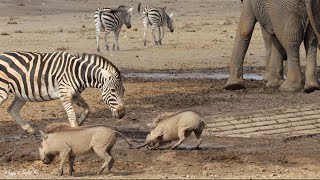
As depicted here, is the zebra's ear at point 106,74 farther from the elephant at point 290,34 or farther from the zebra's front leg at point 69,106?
the elephant at point 290,34

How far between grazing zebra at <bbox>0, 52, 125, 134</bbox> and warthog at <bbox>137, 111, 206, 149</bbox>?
0.88 m

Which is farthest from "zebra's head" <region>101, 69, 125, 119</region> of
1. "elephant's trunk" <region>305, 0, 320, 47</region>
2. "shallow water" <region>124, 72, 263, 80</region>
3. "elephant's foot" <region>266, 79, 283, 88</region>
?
"shallow water" <region>124, 72, 263, 80</region>

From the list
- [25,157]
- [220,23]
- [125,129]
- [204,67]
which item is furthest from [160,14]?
[25,157]

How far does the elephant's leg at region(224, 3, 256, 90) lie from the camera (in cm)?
2009

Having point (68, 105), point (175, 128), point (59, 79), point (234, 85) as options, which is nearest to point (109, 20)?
point (234, 85)

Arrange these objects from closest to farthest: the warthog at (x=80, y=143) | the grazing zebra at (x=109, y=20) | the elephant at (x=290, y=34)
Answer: the warthog at (x=80, y=143) → the elephant at (x=290, y=34) → the grazing zebra at (x=109, y=20)

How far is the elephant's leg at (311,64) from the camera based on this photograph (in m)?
19.0

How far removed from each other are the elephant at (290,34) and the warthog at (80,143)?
8196mm

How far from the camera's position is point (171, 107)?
1738cm

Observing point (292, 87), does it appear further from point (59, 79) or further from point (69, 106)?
point (69, 106)

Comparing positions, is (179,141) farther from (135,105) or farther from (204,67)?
(204,67)

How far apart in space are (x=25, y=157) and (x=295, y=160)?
3.31m

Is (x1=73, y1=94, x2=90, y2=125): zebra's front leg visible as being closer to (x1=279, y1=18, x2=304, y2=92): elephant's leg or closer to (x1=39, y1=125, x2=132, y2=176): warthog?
(x1=39, y1=125, x2=132, y2=176): warthog

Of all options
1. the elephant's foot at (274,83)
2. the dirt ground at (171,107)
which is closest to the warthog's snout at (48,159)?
the dirt ground at (171,107)
